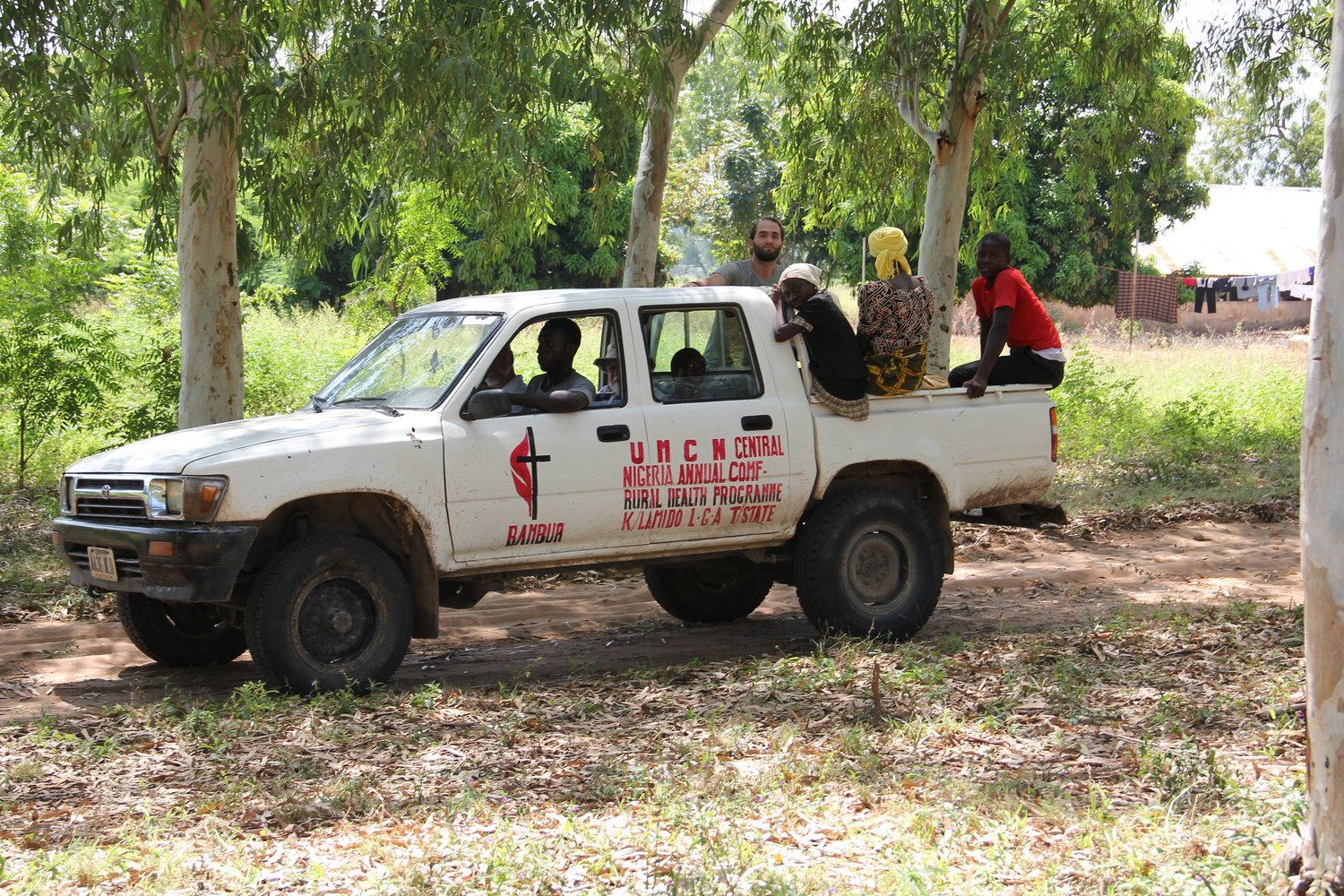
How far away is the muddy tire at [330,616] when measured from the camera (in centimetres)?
629

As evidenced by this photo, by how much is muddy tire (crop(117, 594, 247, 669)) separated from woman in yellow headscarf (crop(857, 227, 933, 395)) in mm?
3750

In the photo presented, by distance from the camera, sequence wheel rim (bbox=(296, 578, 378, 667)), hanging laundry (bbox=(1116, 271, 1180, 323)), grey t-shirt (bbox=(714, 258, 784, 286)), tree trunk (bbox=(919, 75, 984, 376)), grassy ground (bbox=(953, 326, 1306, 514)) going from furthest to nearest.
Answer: hanging laundry (bbox=(1116, 271, 1180, 323)), grassy ground (bbox=(953, 326, 1306, 514)), tree trunk (bbox=(919, 75, 984, 376)), grey t-shirt (bbox=(714, 258, 784, 286)), wheel rim (bbox=(296, 578, 378, 667))

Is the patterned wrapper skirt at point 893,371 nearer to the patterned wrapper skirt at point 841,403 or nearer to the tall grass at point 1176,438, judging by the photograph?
the patterned wrapper skirt at point 841,403

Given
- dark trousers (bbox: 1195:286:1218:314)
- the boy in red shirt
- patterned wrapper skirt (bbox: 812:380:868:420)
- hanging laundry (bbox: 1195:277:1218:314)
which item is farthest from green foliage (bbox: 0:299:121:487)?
dark trousers (bbox: 1195:286:1218:314)

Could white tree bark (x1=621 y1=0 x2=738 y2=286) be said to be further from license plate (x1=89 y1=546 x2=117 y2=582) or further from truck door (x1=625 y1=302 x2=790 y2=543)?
license plate (x1=89 y1=546 x2=117 y2=582)

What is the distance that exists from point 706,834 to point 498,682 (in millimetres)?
2545

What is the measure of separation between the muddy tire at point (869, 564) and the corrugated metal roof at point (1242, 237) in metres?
32.1

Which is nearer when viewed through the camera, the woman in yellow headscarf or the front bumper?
the front bumper

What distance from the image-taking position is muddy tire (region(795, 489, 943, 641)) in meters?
7.58

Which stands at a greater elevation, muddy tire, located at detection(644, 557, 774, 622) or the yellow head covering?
the yellow head covering

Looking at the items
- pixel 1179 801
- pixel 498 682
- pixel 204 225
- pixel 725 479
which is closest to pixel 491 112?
pixel 204 225

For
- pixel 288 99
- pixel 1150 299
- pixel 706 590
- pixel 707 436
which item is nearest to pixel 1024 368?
pixel 706 590

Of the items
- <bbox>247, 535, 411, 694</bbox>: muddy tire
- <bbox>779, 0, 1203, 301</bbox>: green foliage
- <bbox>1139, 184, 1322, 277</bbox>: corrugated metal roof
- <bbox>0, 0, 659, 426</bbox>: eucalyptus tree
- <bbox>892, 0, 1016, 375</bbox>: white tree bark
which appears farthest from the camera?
<bbox>1139, 184, 1322, 277</bbox>: corrugated metal roof

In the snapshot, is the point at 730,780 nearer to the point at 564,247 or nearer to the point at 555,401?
the point at 555,401
